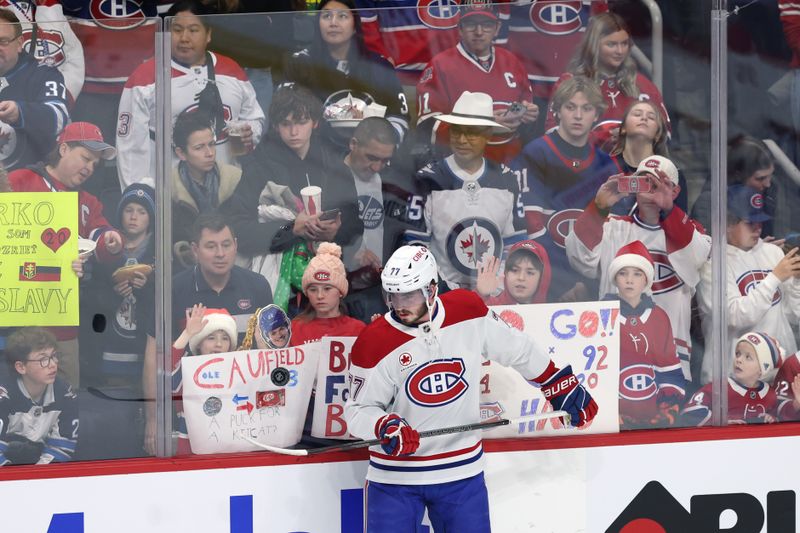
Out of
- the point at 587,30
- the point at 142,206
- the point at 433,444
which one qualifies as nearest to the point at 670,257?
the point at 587,30

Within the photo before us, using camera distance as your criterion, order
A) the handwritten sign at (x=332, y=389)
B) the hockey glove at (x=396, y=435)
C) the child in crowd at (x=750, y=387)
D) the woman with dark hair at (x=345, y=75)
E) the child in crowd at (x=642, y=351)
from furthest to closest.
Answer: the child in crowd at (x=750, y=387)
the child in crowd at (x=642, y=351)
the handwritten sign at (x=332, y=389)
the woman with dark hair at (x=345, y=75)
the hockey glove at (x=396, y=435)

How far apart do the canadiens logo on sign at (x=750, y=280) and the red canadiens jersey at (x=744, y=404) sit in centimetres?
31

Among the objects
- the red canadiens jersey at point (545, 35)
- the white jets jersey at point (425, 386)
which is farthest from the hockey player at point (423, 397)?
the red canadiens jersey at point (545, 35)

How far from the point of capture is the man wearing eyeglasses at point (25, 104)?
11.8 ft

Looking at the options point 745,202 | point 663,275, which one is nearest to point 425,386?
point 663,275

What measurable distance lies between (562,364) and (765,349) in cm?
75

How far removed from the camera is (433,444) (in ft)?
11.7

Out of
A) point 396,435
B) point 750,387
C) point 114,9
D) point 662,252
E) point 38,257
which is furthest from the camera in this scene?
point 114,9

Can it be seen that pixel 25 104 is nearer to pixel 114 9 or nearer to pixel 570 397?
pixel 114 9

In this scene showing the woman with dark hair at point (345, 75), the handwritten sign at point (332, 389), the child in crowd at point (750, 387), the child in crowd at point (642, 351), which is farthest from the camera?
the child in crowd at point (750, 387)

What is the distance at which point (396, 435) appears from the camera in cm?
341

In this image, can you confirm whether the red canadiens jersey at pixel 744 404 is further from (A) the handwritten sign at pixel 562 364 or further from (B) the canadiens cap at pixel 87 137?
(B) the canadiens cap at pixel 87 137

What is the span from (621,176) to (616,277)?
0.34 metres

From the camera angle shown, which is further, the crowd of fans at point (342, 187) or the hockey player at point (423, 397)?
the crowd of fans at point (342, 187)
